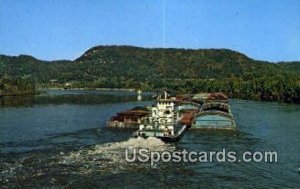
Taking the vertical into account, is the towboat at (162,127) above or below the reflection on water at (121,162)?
above

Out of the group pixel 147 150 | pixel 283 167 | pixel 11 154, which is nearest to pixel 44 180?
pixel 11 154

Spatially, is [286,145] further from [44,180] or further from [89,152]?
[44,180]

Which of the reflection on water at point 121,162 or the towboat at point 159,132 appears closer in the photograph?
the reflection on water at point 121,162

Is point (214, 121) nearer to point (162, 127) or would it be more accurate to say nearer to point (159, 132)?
point (162, 127)

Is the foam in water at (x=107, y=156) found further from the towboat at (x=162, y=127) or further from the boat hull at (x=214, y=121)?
the boat hull at (x=214, y=121)

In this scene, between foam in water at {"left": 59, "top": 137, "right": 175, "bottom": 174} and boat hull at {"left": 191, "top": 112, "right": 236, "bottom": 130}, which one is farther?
boat hull at {"left": 191, "top": 112, "right": 236, "bottom": 130}

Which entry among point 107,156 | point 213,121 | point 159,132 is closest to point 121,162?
point 107,156

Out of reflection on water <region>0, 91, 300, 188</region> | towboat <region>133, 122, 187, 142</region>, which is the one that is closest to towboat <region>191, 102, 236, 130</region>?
reflection on water <region>0, 91, 300, 188</region>

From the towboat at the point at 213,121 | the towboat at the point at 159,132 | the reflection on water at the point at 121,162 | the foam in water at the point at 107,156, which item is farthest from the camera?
the towboat at the point at 213,121

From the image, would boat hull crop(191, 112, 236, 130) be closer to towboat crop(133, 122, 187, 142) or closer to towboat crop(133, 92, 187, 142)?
towboat crop(133, 92, 187, 142)

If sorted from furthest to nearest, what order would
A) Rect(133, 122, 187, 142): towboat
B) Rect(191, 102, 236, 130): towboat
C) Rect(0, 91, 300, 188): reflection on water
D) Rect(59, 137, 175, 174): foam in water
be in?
Rect(191, 102, 236, 130): towboat → Rect(133, 122, 187, 142): towboat → Rect(59, 137, 175, 174): foam in water → Rect(0, 91, 300, 188): reflection on water

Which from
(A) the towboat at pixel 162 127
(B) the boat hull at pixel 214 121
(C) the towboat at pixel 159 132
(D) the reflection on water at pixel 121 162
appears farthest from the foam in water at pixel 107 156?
(B) the boat hull at pixel 214 121
